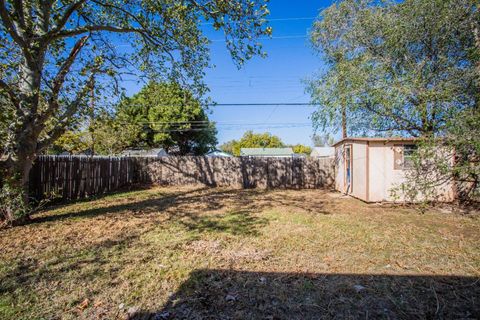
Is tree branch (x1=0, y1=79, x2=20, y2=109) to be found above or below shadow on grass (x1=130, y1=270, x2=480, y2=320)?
above

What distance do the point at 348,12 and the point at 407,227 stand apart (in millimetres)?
8239

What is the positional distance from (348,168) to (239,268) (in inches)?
330

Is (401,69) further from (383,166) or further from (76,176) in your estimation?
(76,176)

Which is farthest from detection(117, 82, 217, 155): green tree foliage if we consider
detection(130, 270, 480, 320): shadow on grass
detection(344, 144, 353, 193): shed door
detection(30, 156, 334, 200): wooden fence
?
detection(130, 270, 480, 320): shadow on grass

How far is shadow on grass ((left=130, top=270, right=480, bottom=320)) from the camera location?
2260 mm

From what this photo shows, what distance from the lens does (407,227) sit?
201 inches

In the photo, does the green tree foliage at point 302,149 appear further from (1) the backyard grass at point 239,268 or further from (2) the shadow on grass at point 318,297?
(2) the shadow on grass at point 318,297

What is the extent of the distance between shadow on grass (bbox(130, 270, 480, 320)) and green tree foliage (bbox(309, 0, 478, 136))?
335 cm

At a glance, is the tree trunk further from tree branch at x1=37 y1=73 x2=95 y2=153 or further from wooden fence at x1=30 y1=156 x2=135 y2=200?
wooden fence at x1=30 y1=156 x2=135 y2=200

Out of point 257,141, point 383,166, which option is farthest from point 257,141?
point 383,166

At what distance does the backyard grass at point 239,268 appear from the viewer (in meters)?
2.34

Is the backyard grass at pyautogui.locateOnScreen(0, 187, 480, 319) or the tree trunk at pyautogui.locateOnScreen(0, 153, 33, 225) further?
the tree trunk at pyautogui.locateOnScreen(0, 153, 33, 225)

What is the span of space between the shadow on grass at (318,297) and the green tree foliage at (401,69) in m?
3.35

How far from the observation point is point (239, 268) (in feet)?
10.4
